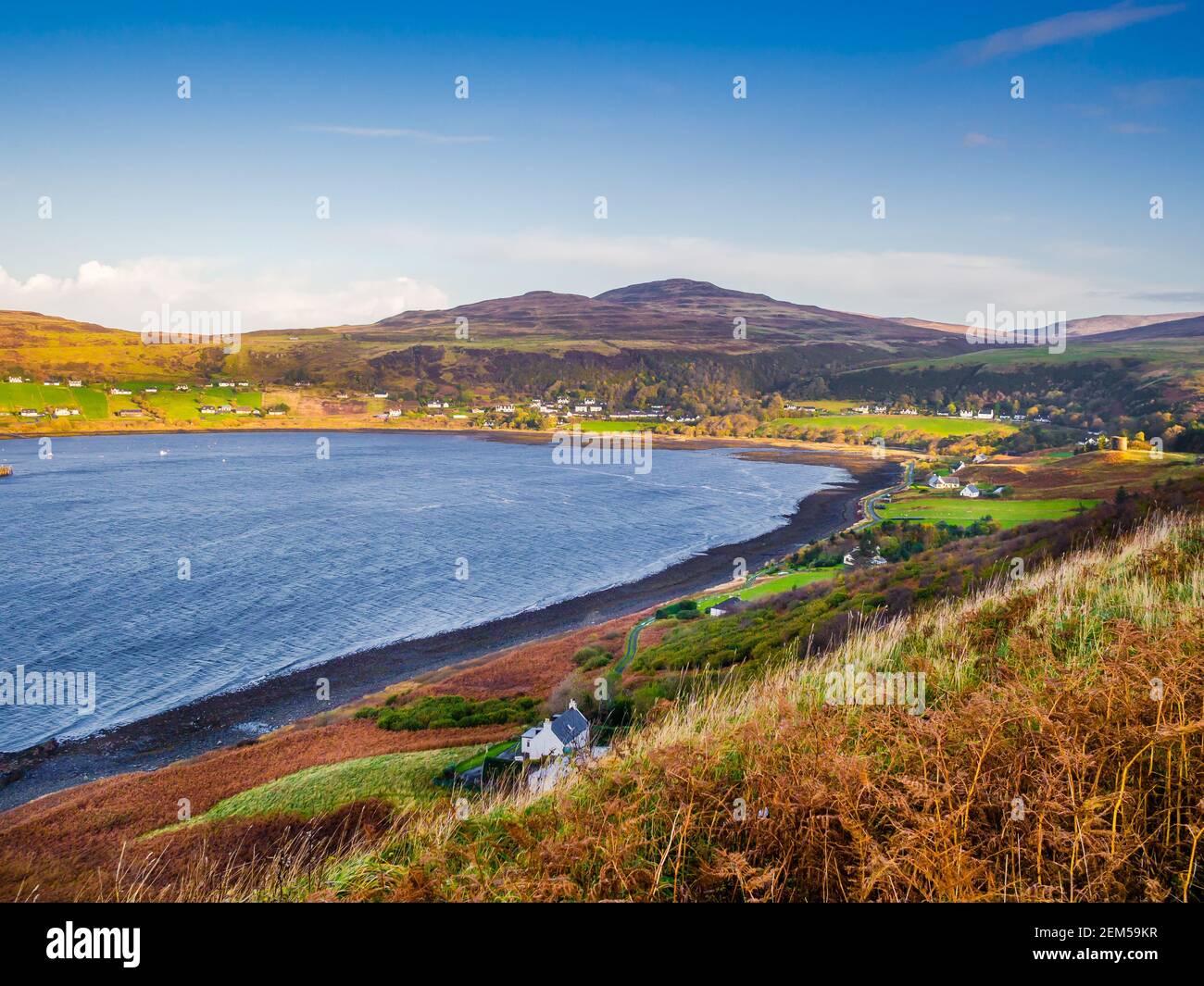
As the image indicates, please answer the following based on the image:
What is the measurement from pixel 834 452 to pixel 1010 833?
120m

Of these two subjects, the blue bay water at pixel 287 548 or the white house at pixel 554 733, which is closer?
the white house at pixel 554 733

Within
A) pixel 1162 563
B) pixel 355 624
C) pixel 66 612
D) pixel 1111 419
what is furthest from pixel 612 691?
pixel 1111 419

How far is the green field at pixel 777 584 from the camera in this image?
Result: 3444 centimetres

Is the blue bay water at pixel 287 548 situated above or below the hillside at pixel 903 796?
below

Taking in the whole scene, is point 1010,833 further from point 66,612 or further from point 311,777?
point 66,612

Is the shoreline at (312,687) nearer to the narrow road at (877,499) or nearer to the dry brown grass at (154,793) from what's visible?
the dry brown grass at (154,793)

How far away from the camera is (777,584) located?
120 ft

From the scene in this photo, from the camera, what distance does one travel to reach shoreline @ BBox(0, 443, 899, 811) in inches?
953

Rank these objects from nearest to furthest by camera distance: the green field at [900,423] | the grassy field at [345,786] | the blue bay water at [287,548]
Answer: the grassy field at [345,786]
the blue bay water at [287,548]
the green field at [900,423]

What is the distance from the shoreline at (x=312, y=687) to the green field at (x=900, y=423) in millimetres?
70225
